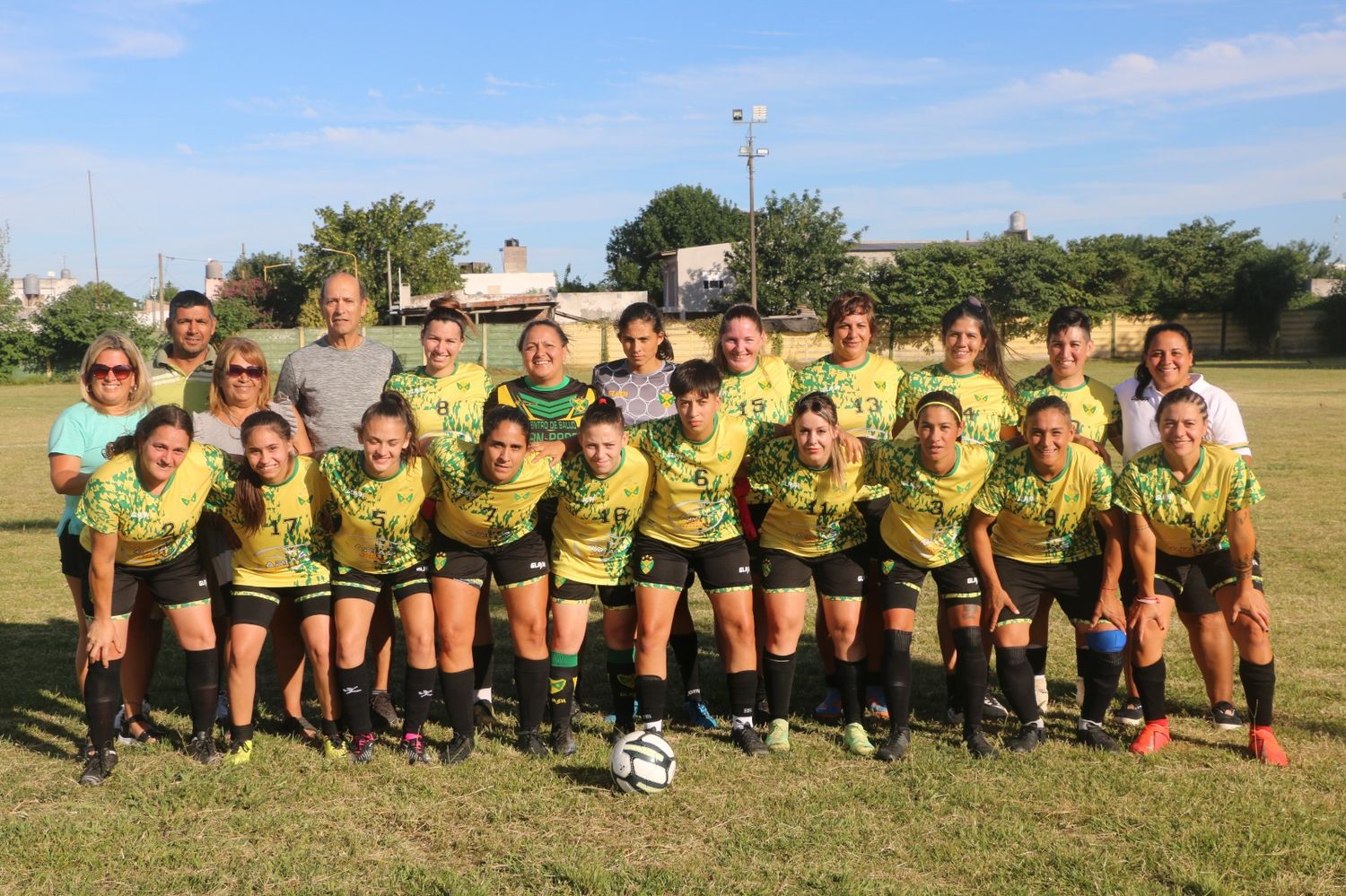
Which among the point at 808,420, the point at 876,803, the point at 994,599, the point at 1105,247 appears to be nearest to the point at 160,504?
the point at 808,420

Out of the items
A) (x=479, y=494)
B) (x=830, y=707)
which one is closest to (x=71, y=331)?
(x=479, y=494)

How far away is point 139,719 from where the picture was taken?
472cm

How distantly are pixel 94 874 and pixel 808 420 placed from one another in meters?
2.86

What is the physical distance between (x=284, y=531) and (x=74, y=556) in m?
0.85

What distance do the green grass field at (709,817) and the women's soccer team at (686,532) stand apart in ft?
0.57

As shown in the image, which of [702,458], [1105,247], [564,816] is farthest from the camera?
[1105,247]

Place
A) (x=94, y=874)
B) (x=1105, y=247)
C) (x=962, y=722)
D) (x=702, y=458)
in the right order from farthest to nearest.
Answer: (x=1105, y=247) < (x=962, y=722) < (x=702, y=458) < (x=94, y=874)

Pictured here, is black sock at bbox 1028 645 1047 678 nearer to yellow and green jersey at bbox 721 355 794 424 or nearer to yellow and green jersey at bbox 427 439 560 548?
yellow and green jersey at bbox 721 355 794 424

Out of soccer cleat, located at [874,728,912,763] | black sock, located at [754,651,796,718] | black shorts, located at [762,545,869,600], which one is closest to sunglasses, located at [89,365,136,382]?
black shorts, located at [762,545,869,600]

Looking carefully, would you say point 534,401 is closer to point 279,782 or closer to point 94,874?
point 279,782

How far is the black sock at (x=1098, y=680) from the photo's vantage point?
446 cm

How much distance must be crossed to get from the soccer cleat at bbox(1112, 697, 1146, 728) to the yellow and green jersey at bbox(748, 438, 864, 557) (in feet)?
4.58

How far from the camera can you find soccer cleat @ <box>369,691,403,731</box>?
489cm

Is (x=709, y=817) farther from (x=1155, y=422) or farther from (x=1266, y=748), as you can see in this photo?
(x=1155, y=422)
